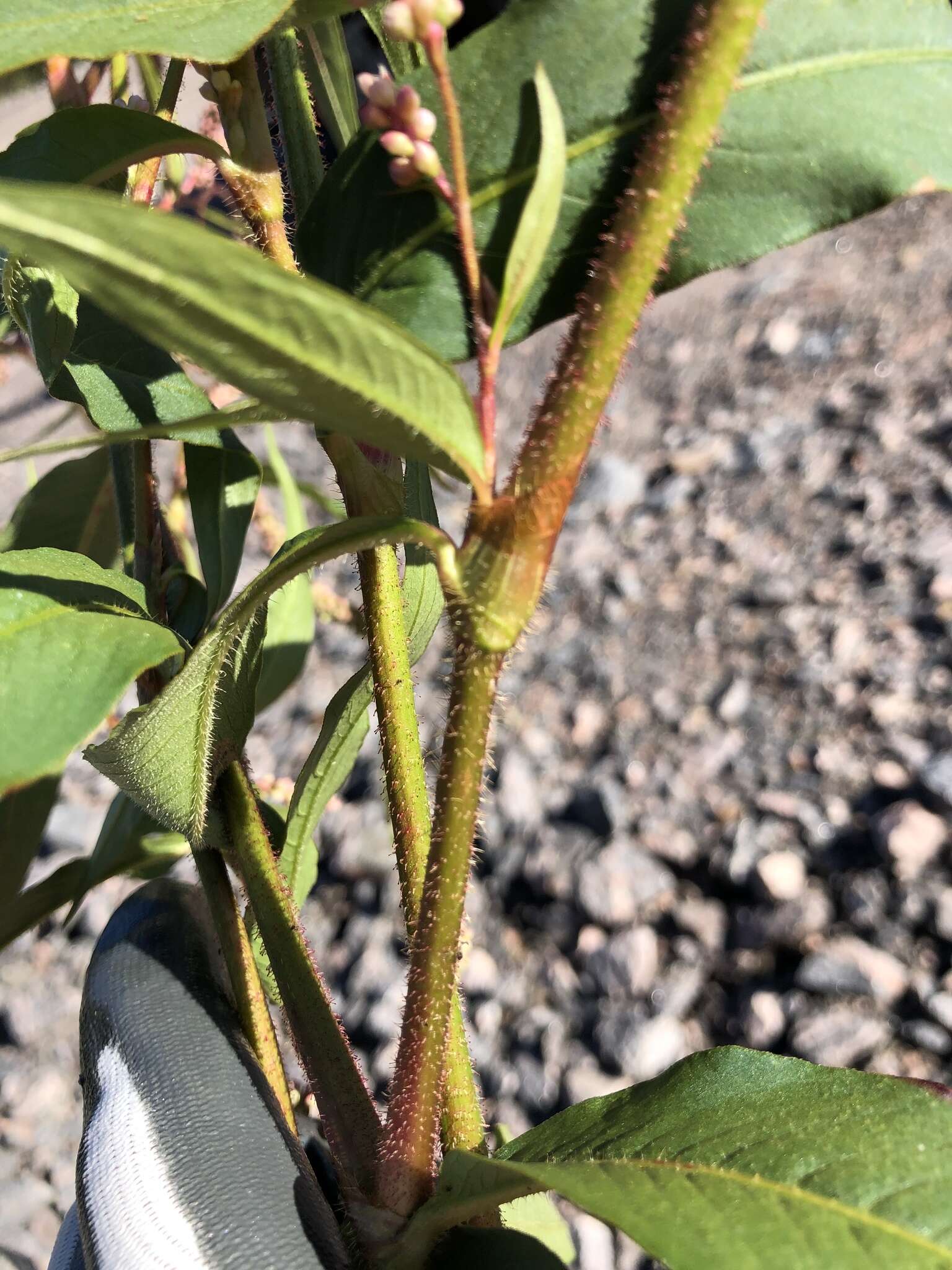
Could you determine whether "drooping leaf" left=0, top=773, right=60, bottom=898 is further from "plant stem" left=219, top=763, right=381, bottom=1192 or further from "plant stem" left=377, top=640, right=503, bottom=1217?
"plant stem" left=377, top=640, right=503, bottom=1217

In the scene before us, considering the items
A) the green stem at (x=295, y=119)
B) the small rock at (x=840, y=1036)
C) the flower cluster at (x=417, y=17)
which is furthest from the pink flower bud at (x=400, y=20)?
the small rock at (x=840, y=1036)

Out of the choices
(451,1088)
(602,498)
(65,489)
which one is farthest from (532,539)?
(602,498)

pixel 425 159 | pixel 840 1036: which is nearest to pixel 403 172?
pixel 425 159

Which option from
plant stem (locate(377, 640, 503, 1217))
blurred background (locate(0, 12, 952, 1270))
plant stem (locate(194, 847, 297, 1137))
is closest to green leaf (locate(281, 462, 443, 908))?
plant stem (locate(194, 847, 297, 1137))

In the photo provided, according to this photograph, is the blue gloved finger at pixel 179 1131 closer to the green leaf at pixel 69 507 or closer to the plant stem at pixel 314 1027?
the plant stem at pixel 314 1027

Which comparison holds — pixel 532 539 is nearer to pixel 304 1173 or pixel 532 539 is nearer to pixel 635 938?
pixel 304 1173

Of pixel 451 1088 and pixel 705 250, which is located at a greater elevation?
pixel 705 250
